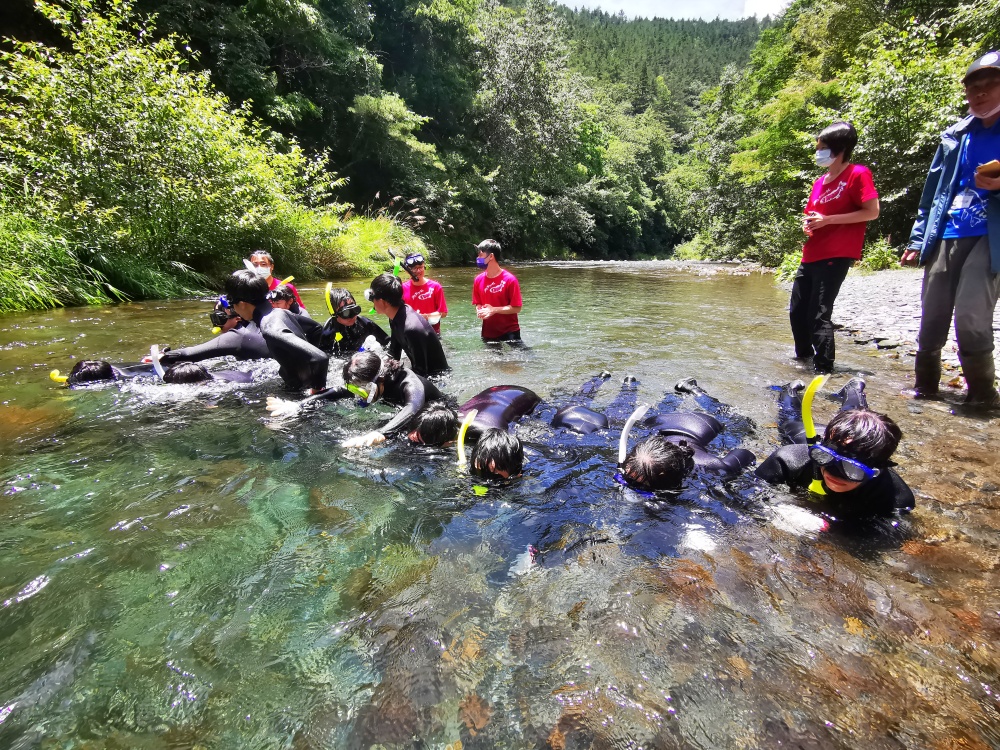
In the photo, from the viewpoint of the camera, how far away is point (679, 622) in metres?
2.07

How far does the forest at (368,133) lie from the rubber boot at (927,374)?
1139 centimetres

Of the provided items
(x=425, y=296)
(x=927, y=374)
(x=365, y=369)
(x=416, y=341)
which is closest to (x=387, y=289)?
(x=416, y=341)

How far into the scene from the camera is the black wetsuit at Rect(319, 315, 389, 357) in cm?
637

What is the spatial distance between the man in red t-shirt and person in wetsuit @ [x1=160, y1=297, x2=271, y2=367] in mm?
2574

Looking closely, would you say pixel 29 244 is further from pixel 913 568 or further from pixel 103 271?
pixel 913 568

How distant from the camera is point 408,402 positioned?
4070mm

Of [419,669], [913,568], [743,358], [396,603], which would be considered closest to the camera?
[419,669]

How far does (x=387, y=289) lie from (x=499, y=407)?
1505 millimetres

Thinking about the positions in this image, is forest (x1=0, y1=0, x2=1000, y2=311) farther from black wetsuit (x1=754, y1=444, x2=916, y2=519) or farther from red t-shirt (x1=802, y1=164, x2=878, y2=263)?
black wetsuit (x1=754, y1=444, x2=916, y2=519)

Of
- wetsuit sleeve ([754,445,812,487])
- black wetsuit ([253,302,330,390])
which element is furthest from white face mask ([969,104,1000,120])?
black wetsuit ([253,302,330,390])

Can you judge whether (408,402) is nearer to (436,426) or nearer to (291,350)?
(436,426)

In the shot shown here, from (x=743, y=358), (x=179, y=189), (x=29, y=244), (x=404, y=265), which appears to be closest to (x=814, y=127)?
(x=743, y=358)

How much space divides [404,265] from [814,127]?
16116 millimetres

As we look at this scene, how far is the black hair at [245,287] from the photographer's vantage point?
4.56 m
